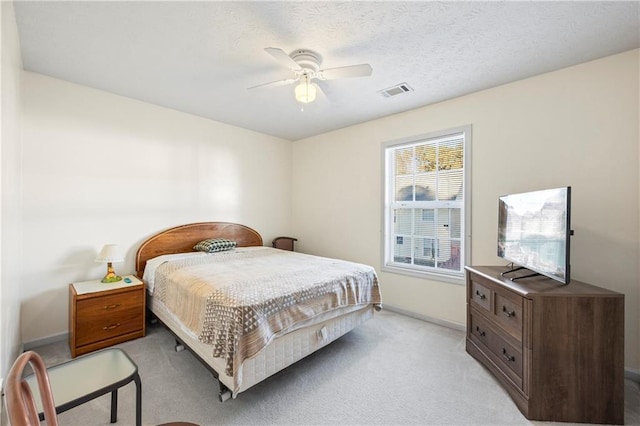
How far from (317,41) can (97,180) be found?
8.86 feet

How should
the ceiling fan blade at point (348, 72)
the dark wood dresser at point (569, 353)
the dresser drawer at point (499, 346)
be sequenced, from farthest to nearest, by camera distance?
the ceiling fan blade at point (348, 72) → the dresser drawer at point (499, 346) → the dark wood dresser at point (569, 353)

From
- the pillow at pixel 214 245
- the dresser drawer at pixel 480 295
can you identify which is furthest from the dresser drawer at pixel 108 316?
the dresser drawer at pixel 480 295

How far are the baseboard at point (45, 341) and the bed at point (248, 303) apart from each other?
0.78 m

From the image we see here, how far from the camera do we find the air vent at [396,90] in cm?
284

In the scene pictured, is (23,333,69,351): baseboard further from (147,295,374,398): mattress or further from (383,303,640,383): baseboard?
(383,303,640,383): baseboard

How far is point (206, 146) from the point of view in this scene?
3902mm

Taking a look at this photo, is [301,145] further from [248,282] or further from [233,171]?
[248,282]

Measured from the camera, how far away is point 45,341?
8.77 feet

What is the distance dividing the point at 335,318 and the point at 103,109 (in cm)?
329

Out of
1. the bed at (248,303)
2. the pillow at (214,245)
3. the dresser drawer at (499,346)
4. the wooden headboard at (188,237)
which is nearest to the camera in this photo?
the bed at (248,303)

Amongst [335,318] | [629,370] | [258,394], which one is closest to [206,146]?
[335,318]

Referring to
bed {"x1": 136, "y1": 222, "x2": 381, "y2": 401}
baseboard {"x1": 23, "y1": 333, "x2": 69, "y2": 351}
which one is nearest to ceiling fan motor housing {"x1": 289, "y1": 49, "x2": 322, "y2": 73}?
bed {"x1": 136, "y1": 222, "x2": 381, "y2": 401}

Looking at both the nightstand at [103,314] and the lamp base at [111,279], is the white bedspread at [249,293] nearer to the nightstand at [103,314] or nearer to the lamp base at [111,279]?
the nightstand at [103,314]

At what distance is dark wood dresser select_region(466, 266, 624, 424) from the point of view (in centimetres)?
173
